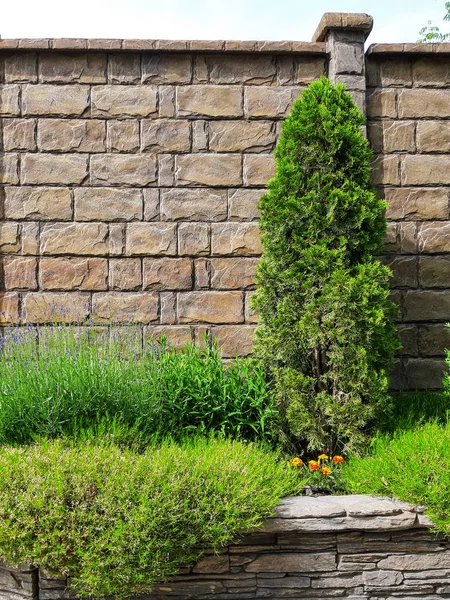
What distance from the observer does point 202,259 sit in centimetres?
510

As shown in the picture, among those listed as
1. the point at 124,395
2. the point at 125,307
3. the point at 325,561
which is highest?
the point at 125,307

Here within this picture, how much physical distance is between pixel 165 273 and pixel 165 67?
5.61 feet

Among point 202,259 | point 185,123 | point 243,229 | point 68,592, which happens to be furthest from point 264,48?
point 68,592

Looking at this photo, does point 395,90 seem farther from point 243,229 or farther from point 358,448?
point 358,448

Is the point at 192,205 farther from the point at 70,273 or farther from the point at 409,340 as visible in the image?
the point at 409,340

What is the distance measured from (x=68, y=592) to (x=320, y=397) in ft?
6.44

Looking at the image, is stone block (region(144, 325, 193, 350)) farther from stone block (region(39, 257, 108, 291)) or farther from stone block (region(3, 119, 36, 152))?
stone block (region(3, 119, 36, 152))

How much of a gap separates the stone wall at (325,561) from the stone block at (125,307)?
223cm

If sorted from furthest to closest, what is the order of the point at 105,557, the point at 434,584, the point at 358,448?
1. the point at 358,448
2. the point at 434,584
3. the point at 105,557

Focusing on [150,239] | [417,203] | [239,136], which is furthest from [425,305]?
[150,239]

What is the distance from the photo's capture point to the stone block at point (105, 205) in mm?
5055

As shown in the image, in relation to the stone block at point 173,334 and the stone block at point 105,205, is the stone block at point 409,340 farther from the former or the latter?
the stone block at point 105,205

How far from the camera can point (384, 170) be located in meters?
5.18

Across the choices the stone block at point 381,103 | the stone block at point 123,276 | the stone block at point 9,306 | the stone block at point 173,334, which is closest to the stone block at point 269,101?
the stone block at point 381,103
